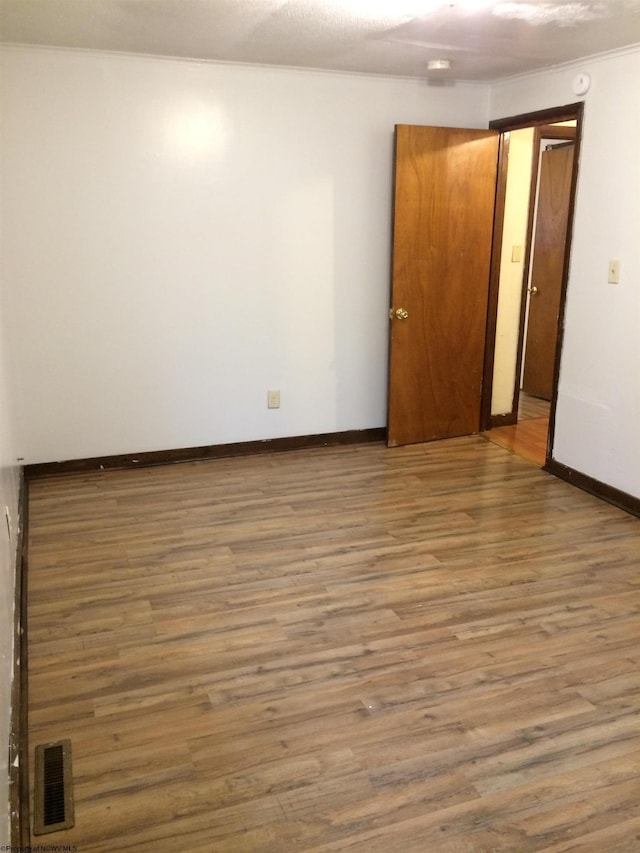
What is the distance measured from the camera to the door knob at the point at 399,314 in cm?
446

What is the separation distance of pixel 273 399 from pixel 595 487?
6.47 ft

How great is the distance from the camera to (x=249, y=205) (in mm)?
4164

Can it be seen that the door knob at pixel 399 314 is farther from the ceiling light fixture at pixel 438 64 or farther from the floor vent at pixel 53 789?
the floor vent at pixel 53 789

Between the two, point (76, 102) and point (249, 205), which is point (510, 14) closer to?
point (249, 205)

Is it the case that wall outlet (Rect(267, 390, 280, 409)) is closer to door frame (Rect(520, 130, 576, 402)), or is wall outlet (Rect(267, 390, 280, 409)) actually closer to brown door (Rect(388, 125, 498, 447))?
brown door (Rect(388, 125, 498, 447))

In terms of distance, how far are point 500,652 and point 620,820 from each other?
0.73m

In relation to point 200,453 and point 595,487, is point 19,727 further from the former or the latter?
point 595,487

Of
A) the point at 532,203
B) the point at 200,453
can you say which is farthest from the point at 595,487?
the point at 200,453

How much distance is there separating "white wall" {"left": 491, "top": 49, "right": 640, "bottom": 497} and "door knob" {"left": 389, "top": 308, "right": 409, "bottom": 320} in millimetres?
984

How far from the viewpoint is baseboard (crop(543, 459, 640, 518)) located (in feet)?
12.1

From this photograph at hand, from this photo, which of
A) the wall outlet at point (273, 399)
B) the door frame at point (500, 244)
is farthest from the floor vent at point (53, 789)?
the door frame at point (500, 244)

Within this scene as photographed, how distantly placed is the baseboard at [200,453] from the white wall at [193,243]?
0.05 metres

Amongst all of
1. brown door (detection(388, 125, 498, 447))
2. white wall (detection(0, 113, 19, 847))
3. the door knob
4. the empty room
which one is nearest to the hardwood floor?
the empty room

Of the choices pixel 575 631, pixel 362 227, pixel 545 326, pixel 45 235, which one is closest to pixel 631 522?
pixel 575 631
